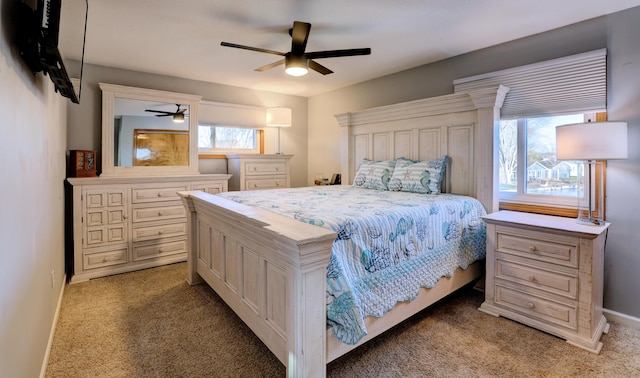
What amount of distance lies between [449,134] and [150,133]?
3.40m

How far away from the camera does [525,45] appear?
9.11ft

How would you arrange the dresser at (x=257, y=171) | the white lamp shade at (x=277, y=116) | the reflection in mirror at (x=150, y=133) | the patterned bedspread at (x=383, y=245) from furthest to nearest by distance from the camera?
the white lamp shade at (x=277, y=116) → the dresser at (x=257, y=171) → the reflection in mirror at (x=150, y=133) → the patterned bedspread at (x=383, y=245)

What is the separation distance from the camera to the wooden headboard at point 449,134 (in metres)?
2.83

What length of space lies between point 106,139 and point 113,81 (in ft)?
2.27

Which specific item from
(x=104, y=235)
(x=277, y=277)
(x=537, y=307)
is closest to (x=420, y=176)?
(x=537, y=307)

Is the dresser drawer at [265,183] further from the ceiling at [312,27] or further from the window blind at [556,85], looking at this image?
the window blind at [556,85]

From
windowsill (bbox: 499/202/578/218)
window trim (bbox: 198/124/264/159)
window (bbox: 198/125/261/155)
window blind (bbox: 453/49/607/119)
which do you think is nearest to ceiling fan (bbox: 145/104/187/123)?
window (bbox: 198/125/261/155)

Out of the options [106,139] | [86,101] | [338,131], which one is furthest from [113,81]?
[338,131]

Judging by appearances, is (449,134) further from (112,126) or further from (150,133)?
(112,126)

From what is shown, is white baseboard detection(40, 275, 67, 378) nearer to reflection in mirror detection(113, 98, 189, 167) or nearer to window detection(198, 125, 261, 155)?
reflection in mirror detection(113, 98, 189, 167)

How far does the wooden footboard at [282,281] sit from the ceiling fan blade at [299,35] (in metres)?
1.34

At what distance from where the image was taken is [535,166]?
285 cm

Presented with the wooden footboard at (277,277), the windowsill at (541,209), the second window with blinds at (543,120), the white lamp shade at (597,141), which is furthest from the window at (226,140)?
the white lamp shade at (597,141)

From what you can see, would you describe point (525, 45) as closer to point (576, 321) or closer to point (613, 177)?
point (613, 177)
